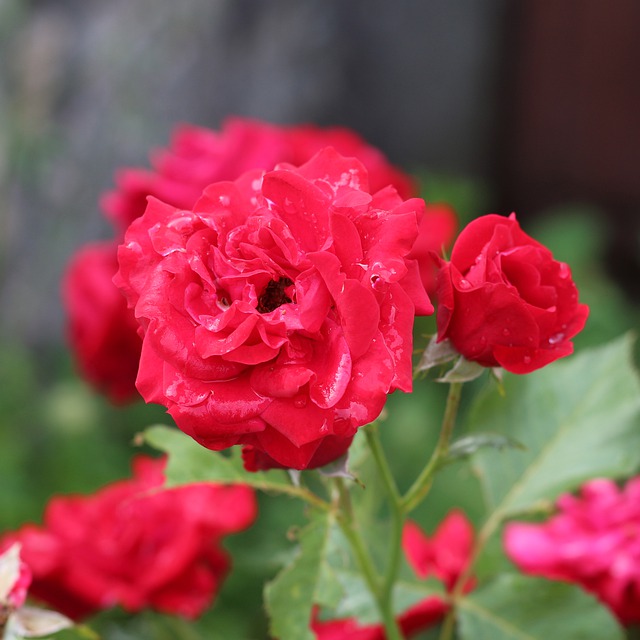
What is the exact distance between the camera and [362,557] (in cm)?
49

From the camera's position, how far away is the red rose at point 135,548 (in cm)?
65

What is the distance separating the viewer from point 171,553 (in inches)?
26.4

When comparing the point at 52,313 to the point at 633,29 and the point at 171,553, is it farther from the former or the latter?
the point at 633,29

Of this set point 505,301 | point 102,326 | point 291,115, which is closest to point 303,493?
point 505,301

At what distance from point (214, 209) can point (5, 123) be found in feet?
4.56

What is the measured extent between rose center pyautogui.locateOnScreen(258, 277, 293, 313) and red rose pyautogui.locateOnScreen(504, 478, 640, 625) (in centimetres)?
33

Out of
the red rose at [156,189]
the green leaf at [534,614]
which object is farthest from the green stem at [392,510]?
the red rose at [156,189]

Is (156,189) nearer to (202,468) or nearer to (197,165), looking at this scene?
(197,165)

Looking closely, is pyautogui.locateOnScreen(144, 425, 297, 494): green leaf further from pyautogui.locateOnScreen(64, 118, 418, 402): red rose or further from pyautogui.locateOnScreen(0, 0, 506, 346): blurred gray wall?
pyautogui.locateOnScreen(0, 0, 506, 346): blurred gray wall

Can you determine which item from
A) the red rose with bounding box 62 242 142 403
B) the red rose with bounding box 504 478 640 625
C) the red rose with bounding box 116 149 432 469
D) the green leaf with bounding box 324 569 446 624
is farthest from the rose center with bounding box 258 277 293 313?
the red rose with bounding box 62 242 142 403

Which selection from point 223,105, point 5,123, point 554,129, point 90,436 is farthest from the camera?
point 554,129

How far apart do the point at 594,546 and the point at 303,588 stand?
265mm

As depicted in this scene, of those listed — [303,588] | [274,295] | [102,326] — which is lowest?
[102,326]

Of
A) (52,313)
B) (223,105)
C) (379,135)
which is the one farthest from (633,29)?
(52,313)
